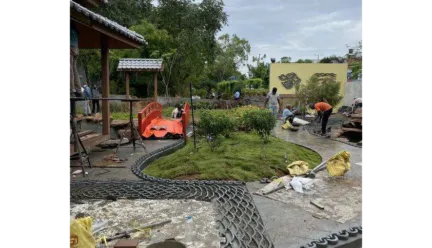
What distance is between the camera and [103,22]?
5.80m

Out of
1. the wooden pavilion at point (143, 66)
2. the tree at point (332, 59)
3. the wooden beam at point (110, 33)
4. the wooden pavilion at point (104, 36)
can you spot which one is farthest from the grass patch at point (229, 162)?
the tree at point (332, 59)

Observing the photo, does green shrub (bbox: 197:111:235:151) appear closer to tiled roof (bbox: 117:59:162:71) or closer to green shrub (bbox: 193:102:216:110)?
tiled roof (bbox: 117:59:162:71)

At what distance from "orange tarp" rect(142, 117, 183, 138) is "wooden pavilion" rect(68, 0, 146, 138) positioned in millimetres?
1595

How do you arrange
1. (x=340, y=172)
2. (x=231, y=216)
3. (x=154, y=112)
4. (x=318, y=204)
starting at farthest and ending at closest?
1. (x=154, y=112)
2. (x=340, y=172)
3. (x=318, y=204)
4. (x=231, y=216)

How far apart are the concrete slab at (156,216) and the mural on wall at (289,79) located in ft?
61.9

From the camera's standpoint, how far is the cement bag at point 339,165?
5590 mm

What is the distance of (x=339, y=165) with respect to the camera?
5.63m

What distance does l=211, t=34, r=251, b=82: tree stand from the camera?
2900 centimetres

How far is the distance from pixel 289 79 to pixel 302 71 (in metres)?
1.02
